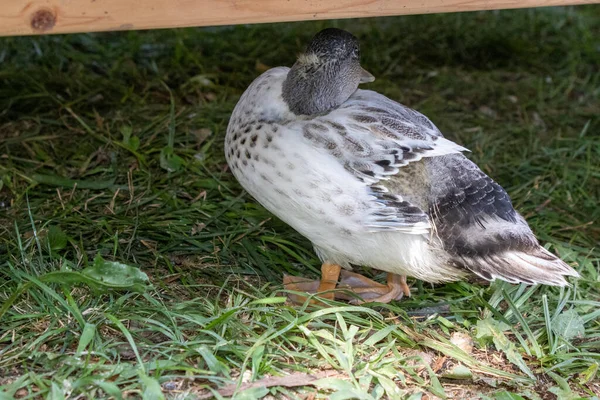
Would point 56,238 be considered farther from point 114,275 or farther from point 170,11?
point 170,11

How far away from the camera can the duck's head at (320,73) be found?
3.27 metres

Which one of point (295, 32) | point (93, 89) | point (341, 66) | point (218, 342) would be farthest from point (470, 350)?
point (295, 32)

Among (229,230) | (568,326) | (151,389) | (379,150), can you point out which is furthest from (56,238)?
(568,326)

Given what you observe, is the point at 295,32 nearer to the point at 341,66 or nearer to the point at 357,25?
the point at 357,25

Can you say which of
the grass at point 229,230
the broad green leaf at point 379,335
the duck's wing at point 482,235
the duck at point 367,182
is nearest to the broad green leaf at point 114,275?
the grass at point 229,230

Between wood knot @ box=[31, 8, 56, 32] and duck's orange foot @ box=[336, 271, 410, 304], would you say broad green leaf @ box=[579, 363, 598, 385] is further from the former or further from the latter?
wood knot @ box=[31, 8, 56, 32]

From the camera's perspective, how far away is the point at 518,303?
11.4 feet

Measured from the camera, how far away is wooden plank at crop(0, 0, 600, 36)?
3014 mm

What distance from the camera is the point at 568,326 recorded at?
3320 mm

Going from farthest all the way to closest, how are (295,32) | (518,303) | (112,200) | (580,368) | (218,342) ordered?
1. (295,32)
2. (112,200)
3. (518,303)
4. (580,368)
5. (218,342)

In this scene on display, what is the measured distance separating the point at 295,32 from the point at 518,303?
3.07m

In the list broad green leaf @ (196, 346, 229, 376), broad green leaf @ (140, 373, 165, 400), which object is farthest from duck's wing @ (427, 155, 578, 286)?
broad green leaf @ (140, 373, 165, 400)

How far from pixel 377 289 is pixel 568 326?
2.65 feet

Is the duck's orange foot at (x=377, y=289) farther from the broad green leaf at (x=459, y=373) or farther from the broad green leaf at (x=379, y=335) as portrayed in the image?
the broad green leaf at (x=459, y=373)
